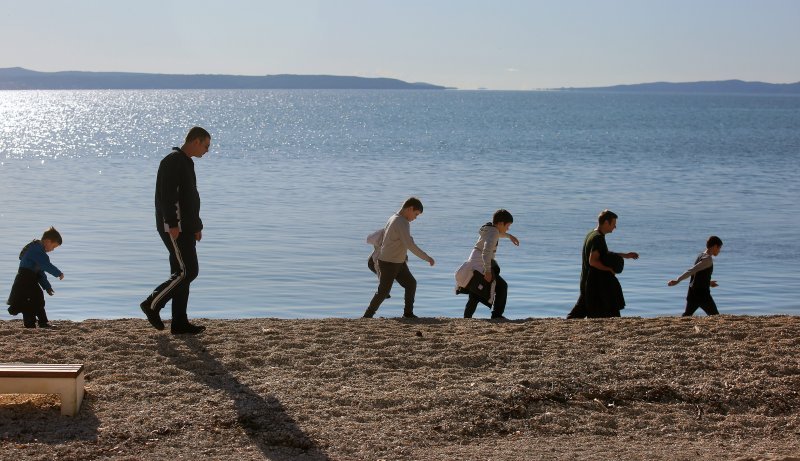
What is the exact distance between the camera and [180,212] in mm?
8812

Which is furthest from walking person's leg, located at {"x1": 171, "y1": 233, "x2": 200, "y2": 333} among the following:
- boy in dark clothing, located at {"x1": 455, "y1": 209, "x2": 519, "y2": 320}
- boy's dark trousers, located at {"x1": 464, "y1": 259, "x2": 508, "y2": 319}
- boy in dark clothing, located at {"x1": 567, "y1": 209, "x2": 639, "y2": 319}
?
boy in dark clothing, located at {"x1": 567, "y1": 209, "x2": 639, "y2": 319}

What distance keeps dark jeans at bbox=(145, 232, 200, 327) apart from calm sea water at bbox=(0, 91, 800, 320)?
510 centimetres

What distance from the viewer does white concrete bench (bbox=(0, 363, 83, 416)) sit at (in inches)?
266

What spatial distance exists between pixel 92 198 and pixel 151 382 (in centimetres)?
2369

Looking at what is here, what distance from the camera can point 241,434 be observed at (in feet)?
21.8

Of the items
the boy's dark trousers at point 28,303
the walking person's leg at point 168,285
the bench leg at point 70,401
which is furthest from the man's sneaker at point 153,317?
the bench leg at point 70,401

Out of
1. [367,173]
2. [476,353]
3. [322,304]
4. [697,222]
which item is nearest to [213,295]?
[322,304]

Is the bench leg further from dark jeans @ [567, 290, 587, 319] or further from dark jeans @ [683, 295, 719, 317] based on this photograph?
dark jeans @ [683, 295, 719, 317]

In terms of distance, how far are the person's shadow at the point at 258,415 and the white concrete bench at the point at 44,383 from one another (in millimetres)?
941

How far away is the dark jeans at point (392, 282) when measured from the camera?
11242mm

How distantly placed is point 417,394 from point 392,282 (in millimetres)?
3861

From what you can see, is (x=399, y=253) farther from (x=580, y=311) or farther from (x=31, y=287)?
(x=31, y=287)

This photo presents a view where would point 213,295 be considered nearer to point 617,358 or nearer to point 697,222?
point 617,358

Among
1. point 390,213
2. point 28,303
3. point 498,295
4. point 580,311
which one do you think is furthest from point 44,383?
point 390,213
